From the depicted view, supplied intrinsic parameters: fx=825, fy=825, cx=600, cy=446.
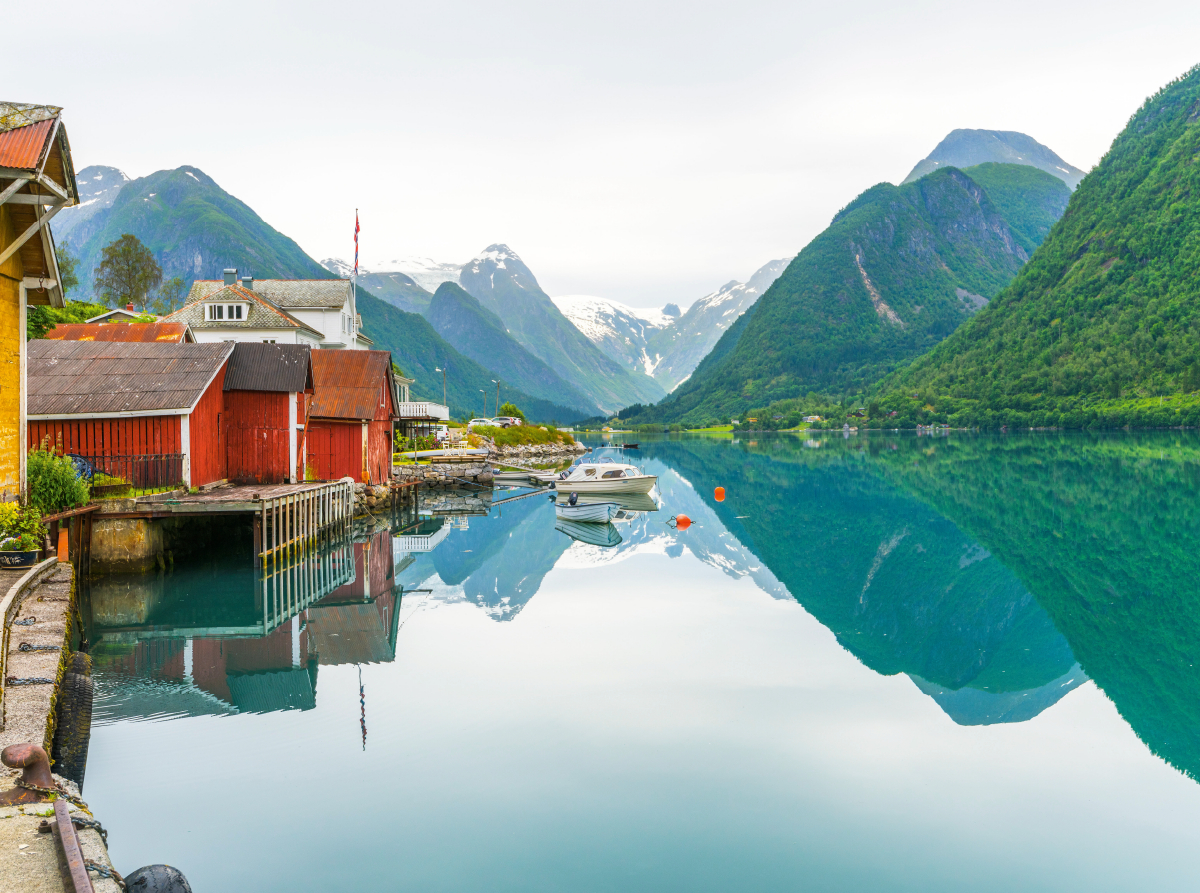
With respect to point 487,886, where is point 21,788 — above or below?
above

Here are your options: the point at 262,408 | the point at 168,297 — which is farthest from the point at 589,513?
the point at 168,297

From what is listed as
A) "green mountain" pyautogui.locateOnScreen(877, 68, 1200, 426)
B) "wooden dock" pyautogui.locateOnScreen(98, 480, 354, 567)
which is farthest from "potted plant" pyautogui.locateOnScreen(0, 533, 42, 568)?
"green mountain" pyautogui.locateOnScreen(877, 68, 1200, 426)

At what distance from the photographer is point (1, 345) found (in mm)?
17453

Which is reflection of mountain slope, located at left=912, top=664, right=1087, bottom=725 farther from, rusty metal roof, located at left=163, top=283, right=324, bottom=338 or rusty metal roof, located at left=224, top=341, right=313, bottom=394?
rusty metal roof, located at left=163, top=283, right=324, bottom=338

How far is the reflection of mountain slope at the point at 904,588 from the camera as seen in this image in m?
16.2

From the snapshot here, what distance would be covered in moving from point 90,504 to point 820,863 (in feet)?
69.1

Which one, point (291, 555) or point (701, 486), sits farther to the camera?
point (701, 486)

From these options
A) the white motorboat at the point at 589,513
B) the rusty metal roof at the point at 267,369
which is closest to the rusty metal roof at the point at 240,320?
the rusty metal roof at the point at 267,369

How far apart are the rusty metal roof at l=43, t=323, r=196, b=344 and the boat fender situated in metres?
34.8

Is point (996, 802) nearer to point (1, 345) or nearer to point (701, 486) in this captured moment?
→ point (1, 345)

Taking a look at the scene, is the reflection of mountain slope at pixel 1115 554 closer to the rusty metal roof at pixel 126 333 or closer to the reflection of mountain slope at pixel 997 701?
the reflection of mountain slope at pixel 997 701

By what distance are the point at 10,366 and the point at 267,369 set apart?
1234 cm

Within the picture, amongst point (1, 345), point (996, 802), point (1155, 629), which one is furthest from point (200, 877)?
point (1155, 629)

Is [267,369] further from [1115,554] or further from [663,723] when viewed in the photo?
A: [1115,554]
